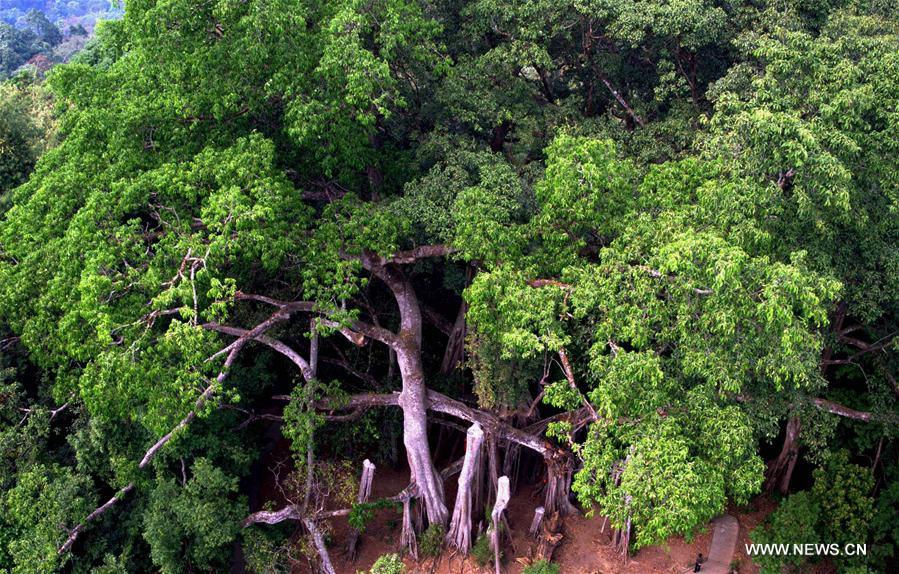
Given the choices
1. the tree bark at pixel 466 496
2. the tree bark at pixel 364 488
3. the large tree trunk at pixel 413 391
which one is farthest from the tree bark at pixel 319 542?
the tree bark at pixel 466 496

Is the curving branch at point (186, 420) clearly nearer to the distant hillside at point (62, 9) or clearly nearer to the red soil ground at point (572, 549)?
the red soil ground at point (572, 549)

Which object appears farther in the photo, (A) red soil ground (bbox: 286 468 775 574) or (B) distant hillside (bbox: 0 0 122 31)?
(B) distant hillside (bbox: 0 0 122 31)

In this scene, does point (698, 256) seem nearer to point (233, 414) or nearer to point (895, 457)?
point (895, 457)

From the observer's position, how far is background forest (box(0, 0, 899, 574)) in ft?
28.4

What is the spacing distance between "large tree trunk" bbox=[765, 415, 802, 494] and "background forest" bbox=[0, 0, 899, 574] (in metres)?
0.05

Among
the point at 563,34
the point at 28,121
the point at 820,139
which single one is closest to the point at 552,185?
the point at 820,139

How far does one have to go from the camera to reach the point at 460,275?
12.7 m

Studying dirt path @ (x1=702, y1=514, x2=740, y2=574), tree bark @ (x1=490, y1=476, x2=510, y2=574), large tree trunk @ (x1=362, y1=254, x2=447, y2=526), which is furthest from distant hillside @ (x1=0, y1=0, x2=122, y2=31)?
dirt path @ (x1=702, y1=514, x2=740, y2=574)

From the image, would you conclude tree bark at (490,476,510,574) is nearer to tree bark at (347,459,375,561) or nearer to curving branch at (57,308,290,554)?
tree bark at (347,459,375,561)

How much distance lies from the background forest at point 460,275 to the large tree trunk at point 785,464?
5cm

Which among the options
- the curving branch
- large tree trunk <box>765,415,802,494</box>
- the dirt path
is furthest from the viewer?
large tree trunk <box>765,415,802,494</box>

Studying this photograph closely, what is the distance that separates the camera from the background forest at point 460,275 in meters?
8.65

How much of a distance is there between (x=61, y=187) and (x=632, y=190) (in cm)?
839

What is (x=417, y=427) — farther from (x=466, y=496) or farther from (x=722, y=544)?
(x=722, y=544)
